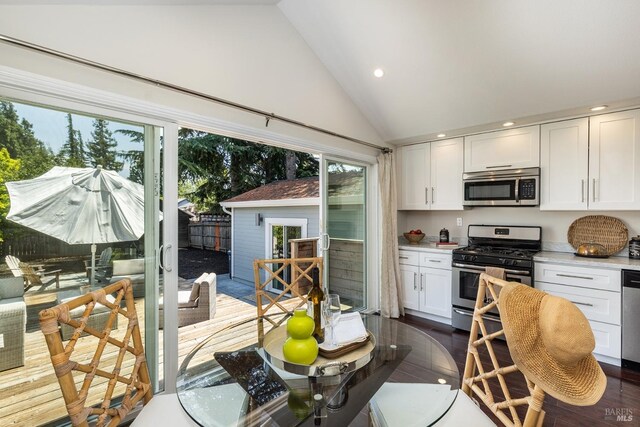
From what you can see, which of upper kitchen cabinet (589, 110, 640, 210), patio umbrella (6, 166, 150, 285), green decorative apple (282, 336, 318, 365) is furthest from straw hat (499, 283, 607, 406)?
upper kitchen cabinet (589, 110, 640, 210)

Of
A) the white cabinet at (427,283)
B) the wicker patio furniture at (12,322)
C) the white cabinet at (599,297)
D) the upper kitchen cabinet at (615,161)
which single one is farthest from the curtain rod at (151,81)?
the white cabinet at (599,297)

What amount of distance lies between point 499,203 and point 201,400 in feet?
11.9

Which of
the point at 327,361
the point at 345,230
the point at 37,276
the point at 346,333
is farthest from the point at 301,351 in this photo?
the point at 345,230

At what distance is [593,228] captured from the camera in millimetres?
3381

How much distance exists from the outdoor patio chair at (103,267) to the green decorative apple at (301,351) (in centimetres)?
140

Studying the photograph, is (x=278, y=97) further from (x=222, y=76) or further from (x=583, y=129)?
(x=583, y=129)

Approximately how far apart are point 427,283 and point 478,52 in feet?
8.59

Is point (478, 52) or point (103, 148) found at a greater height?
point (478, 52)

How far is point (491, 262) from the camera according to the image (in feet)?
11.4

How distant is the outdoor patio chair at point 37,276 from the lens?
5.70 feet

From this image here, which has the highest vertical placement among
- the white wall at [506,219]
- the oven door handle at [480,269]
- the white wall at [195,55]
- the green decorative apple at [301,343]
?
the white wall at [195,55]

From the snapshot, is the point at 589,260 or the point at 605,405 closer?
the point at 605,405

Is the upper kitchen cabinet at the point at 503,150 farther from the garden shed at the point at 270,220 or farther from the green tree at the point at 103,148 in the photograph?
the green tree at the point at 103,148

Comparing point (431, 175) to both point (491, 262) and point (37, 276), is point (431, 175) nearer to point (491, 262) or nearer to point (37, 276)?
point (491, 262)
